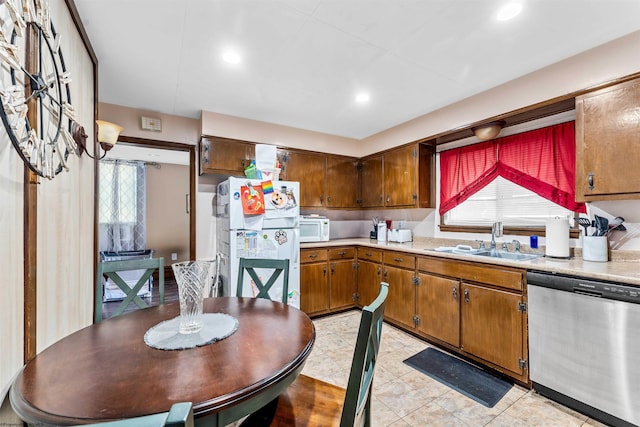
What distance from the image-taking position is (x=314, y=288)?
354 centimetres

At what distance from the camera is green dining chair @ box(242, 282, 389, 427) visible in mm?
864

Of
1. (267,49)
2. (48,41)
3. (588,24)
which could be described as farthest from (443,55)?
(48,41)

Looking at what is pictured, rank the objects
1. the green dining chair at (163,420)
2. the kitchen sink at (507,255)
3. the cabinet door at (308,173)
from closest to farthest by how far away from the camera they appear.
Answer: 1. the green dining chair at (163,420)
2. the kitchen sink at (507,255)
3. the cabinet door at (308,173)

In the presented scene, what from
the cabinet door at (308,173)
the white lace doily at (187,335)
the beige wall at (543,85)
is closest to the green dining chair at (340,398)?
the white lace doily at (187,335)

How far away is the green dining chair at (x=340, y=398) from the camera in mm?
864

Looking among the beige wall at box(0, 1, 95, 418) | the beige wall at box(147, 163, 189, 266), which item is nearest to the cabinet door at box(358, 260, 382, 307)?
the beige wall at box(0, 1, 95, 418)

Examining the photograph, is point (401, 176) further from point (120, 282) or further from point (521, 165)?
point (120, 282)

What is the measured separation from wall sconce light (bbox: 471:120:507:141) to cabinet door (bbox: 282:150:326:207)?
197 cm

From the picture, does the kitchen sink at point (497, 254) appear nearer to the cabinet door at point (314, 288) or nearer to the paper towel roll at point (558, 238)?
the paper towel roll at point (558, 238)

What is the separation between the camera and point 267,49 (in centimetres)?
211

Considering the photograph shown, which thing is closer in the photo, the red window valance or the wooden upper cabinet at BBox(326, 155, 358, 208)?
the red window valance

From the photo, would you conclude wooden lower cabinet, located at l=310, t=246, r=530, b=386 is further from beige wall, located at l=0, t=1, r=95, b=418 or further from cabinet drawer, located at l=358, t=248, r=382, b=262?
beige wall, located at l=0, t=1, r=95, b=418

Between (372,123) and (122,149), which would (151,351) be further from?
(122,149)

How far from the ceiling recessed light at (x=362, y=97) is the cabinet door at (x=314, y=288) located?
1972 millimetres
